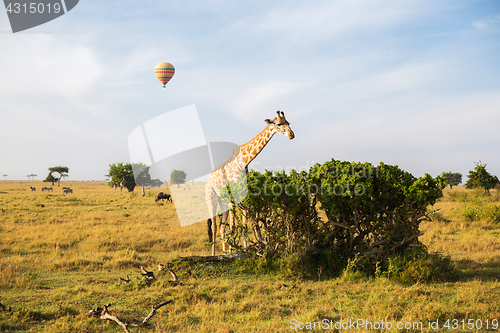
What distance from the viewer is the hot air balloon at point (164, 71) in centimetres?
2655

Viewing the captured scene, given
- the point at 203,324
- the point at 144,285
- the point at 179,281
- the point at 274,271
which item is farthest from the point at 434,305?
the point at 144,285

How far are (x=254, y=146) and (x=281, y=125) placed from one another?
1225 mm

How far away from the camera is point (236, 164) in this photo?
37.3 feet

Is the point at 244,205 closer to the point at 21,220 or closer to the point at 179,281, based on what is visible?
the point at 179,281

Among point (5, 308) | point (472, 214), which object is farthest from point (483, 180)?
point (5, 308)

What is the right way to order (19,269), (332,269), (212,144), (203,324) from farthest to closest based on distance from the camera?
(212,144)
(19,269)
(332,269)
(203,324)

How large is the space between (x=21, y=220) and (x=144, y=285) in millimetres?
15874

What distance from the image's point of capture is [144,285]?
8281mm

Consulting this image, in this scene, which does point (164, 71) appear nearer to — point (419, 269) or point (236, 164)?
point (236, 164)

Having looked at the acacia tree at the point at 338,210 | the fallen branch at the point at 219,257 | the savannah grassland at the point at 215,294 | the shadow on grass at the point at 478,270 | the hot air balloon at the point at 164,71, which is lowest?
the shadow on grass at the point at 478,270

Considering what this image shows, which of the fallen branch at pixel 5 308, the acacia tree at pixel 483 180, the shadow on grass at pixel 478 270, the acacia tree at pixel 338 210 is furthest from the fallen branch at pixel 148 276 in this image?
the acacia tree at pixel 483 180

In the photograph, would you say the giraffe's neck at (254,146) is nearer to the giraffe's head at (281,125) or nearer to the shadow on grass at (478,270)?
the giraffe's head at (281,125)

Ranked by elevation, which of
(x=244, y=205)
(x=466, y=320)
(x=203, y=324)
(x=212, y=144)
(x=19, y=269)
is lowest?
(x=466, y=320)

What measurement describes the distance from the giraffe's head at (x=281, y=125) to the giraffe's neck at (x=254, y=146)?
0.18m
